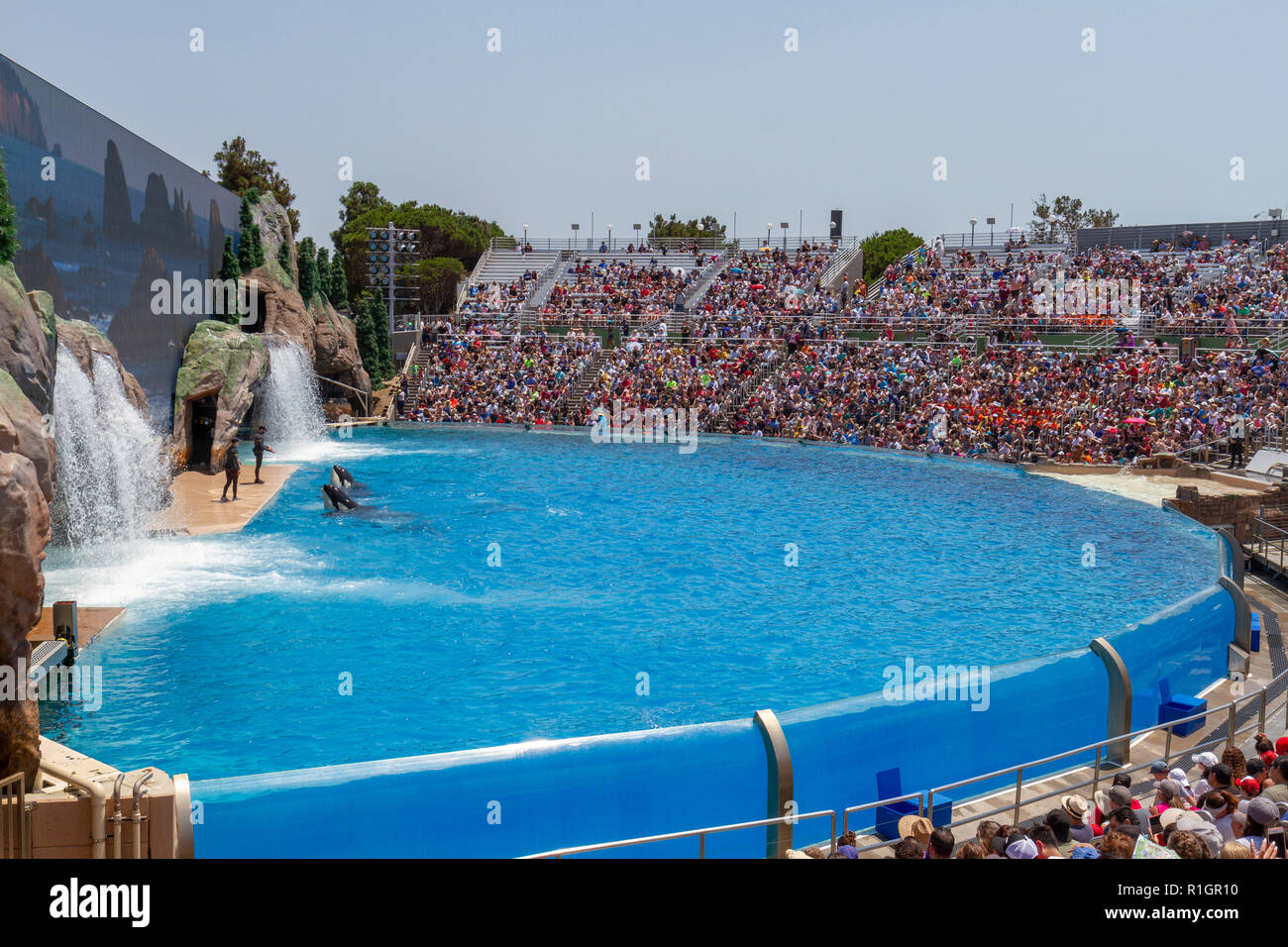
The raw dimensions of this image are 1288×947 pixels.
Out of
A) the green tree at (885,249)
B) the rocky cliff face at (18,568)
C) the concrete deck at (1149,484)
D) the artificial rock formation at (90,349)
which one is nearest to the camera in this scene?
the rocky cliff face at (18,568)

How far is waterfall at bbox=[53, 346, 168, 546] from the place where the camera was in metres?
13.6

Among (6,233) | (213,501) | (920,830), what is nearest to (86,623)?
(6,233)

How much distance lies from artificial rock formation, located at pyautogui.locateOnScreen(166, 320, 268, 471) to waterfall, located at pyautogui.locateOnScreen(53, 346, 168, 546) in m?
3.58

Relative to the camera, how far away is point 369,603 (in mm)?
11922

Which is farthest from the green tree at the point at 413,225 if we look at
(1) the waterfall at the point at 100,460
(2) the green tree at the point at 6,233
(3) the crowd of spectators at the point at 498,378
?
(2) the green tree at the point at 6,233

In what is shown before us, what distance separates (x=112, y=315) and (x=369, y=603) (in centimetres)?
917

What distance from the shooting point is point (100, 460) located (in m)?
14.5

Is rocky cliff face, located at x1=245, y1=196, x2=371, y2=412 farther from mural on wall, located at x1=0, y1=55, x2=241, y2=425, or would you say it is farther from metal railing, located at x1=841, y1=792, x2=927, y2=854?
metal railing, located at x1=841, y1=792, x2=927, y2=854

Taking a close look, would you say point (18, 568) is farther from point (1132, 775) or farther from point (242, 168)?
point (242, 168)

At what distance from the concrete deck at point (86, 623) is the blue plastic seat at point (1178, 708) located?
9270 mm

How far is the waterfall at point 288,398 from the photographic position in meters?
25.5

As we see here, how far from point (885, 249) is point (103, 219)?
180 ft

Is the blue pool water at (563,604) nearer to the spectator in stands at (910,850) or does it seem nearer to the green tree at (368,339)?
the spectator in stands at (910,850)
